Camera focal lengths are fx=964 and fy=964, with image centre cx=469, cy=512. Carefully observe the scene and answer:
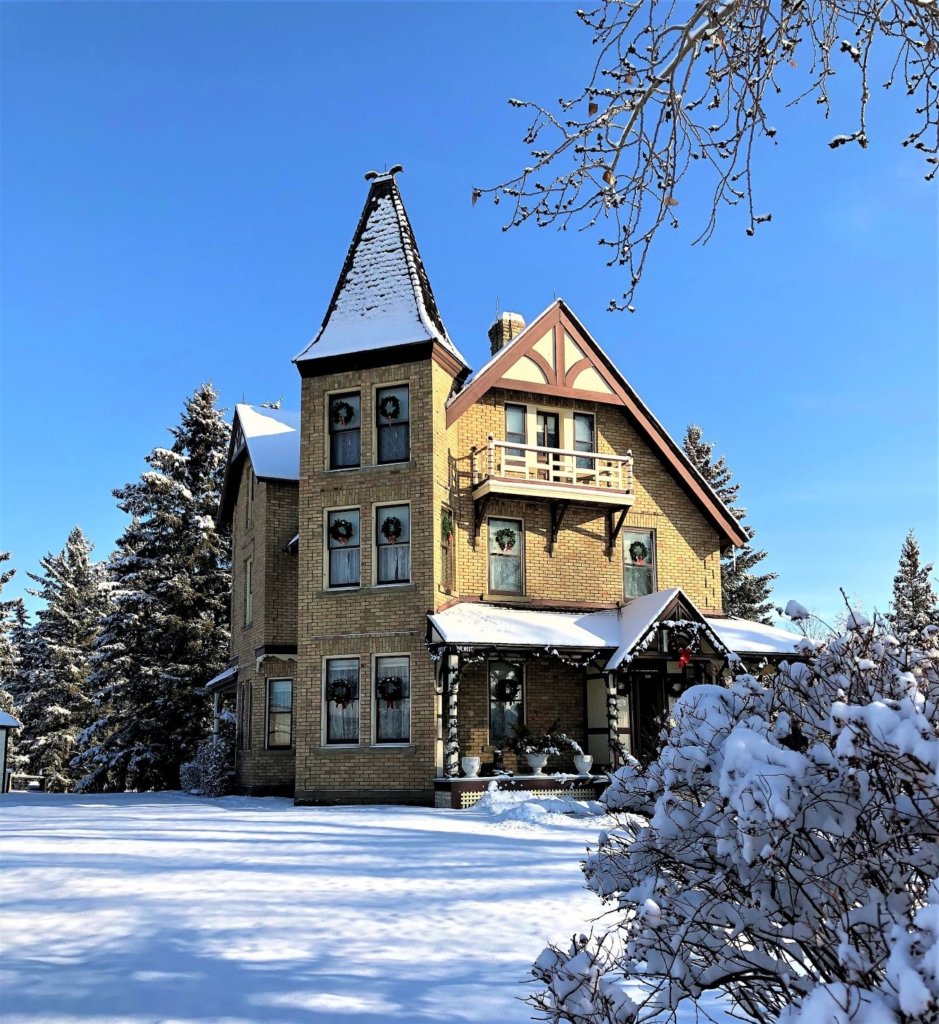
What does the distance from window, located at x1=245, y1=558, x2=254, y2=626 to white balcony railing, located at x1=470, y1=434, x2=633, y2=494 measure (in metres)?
6.51

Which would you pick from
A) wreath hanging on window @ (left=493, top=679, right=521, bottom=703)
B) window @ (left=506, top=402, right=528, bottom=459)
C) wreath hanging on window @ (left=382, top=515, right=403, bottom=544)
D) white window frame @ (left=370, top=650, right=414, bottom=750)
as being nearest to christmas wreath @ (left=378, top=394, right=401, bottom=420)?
wreath hanging on window @ (left=382, top=515, right=403, bottom=544)

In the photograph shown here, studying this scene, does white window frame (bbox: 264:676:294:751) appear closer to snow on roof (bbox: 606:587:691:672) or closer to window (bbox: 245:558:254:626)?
window (bbox: 245:558:254:626)

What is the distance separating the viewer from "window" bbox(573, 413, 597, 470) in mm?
22906

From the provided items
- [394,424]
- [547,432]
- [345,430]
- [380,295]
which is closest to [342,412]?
[345,430]

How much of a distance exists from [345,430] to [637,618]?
743 centimetres

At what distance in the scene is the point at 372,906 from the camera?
25.7 ft

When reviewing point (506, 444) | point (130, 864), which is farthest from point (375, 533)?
point (130, 864)

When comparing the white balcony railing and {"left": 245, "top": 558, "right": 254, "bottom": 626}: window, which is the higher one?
the white balcony railing

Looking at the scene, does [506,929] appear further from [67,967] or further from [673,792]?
[673,792]

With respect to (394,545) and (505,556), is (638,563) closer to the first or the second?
(505,556)

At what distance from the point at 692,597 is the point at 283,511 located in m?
10.1

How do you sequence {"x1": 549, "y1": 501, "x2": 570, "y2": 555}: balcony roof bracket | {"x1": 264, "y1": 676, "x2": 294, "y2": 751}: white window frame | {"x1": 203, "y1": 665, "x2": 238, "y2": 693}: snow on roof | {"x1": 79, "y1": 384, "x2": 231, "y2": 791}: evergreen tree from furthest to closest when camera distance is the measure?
1. {"x1": 79, "y1": 384, "x2": 231, "y2": 791}: evergreen tree
2. {"x1": 203, "y1": 665, "x2": 238, "y2": 693}: snow on roof
3. {"x1": 264, "y1": 676, "x2": 294, "y2": 751}: white window frame
4. {"x1": 549, "y1": 501, "x2": 570, "y2": 555}: balcony roof bracket

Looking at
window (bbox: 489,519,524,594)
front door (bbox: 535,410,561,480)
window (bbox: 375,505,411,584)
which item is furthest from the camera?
front door (bbox: 535,410,561,480)

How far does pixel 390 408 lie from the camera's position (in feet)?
67.1
